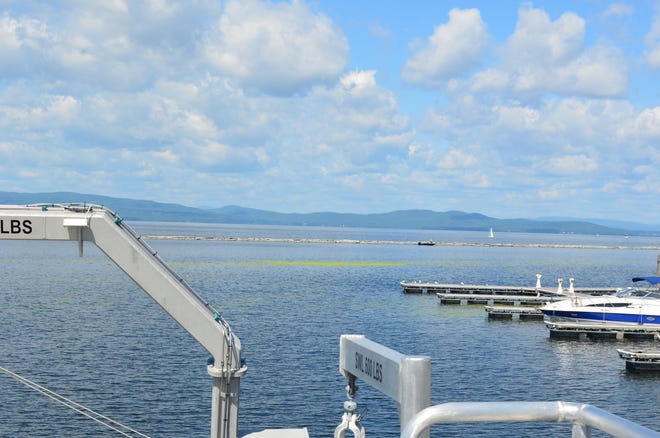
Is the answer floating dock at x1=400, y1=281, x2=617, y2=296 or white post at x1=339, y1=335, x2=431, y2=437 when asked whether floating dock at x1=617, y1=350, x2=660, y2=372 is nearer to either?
floating dock at x1=400, y1=281, x2=617, y2=296

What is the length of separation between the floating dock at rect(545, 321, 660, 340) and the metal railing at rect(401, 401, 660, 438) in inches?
2096

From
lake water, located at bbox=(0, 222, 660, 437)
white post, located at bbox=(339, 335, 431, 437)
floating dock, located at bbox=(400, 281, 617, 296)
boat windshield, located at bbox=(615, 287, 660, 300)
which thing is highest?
white post, located at bbox=(339, 335, 431, 437)

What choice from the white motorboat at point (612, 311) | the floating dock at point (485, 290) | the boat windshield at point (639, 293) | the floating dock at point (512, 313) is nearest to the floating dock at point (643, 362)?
the white motorboat at point (612, 311)

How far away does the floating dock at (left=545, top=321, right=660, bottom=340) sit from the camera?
2111 inches

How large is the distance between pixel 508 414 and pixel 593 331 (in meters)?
54.6

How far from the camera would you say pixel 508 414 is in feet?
11.1

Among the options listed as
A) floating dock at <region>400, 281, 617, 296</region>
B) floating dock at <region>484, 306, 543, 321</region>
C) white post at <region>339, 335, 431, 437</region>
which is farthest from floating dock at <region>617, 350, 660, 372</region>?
white post at <region>339, 335, 431, 437</region>

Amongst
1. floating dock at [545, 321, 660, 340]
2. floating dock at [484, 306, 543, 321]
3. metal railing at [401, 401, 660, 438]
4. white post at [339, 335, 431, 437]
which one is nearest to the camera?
metal railing at [401, 401, 660, 438]

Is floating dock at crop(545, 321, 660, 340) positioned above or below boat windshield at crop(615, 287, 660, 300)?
below

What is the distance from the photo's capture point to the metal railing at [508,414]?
129 inches

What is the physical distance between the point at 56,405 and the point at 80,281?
2451 inches

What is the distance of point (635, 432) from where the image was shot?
9.25 ft

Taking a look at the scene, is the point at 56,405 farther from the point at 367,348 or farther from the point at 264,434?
the point at 367,348

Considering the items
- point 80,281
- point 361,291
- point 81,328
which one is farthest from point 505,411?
point 80,281
